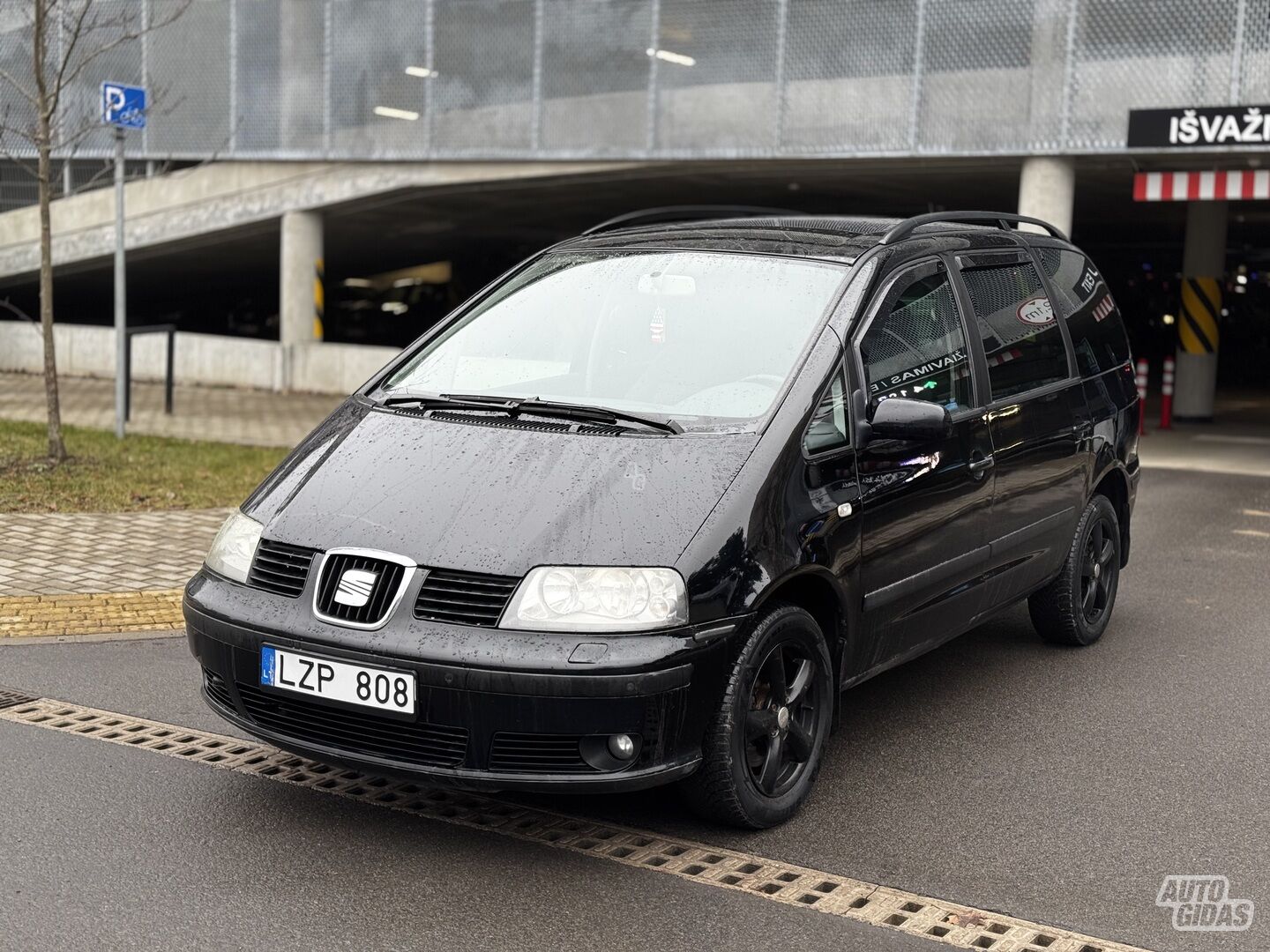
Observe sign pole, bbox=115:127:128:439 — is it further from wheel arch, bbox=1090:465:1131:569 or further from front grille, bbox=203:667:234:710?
wheel arch, bbox=1090:465:1131:569

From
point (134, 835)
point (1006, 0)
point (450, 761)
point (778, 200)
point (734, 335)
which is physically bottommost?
point (134, 835)

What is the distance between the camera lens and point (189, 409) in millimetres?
16047

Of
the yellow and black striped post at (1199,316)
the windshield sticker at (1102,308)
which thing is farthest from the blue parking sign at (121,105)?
the yellow and black striped post at (1199,316)

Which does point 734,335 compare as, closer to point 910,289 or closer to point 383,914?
point 910,289

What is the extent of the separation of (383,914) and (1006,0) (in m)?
14.1

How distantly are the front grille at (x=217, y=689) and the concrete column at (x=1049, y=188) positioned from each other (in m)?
13.0

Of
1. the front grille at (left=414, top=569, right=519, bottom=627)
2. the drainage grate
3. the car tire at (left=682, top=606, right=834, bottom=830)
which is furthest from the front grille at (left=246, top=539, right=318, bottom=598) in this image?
the drainage grate

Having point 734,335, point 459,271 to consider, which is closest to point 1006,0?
point 734,335

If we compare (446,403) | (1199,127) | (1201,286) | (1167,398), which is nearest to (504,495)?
(446,403)

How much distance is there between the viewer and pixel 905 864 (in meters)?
3.91

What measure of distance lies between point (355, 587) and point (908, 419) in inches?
69.4

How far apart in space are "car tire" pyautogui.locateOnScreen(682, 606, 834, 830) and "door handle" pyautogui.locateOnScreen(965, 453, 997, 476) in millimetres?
1080

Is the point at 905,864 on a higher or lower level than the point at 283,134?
lower

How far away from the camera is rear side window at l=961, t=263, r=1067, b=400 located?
5.34 m
